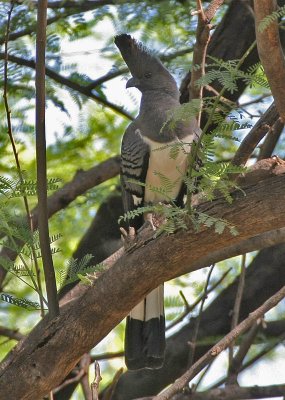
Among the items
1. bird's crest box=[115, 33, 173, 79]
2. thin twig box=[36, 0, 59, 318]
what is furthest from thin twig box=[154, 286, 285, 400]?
bird's crest box=[115, 33, 173, 79]

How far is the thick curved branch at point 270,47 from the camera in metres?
2.85

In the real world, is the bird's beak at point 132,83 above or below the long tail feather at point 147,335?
above

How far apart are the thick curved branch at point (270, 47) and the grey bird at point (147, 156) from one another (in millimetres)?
1363

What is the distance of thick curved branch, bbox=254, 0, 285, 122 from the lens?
285 centimetres

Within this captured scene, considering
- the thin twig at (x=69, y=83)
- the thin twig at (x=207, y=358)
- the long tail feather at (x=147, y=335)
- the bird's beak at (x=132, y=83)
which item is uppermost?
the thin twig at (x=69, y=83)

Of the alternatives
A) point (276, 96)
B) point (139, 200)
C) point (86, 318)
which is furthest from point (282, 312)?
point (276, 96)

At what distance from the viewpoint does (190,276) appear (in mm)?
5980

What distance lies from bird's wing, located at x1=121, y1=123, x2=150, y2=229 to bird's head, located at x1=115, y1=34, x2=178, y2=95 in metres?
0.33

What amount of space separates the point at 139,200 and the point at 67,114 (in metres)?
0.99

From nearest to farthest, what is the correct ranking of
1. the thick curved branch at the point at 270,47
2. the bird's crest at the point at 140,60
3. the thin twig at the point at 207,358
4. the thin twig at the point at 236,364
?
the thick curved branch at the point at 270,47 < the thin twig at the point at 207,358 < the thin twig at the point at 236,364 < the bird's crest at the point at 140,60

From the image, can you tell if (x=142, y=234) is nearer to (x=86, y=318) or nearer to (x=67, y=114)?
(x=86, y=318)

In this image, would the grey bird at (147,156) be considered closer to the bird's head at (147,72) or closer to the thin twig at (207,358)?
the bird's head at (147,72)

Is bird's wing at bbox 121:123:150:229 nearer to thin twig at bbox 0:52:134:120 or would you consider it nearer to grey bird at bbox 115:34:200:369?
grey bird at bbox 115:34:200:369

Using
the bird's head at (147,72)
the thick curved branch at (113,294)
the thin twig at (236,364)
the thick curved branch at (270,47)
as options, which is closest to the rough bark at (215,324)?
the thin twig at (236,364)
